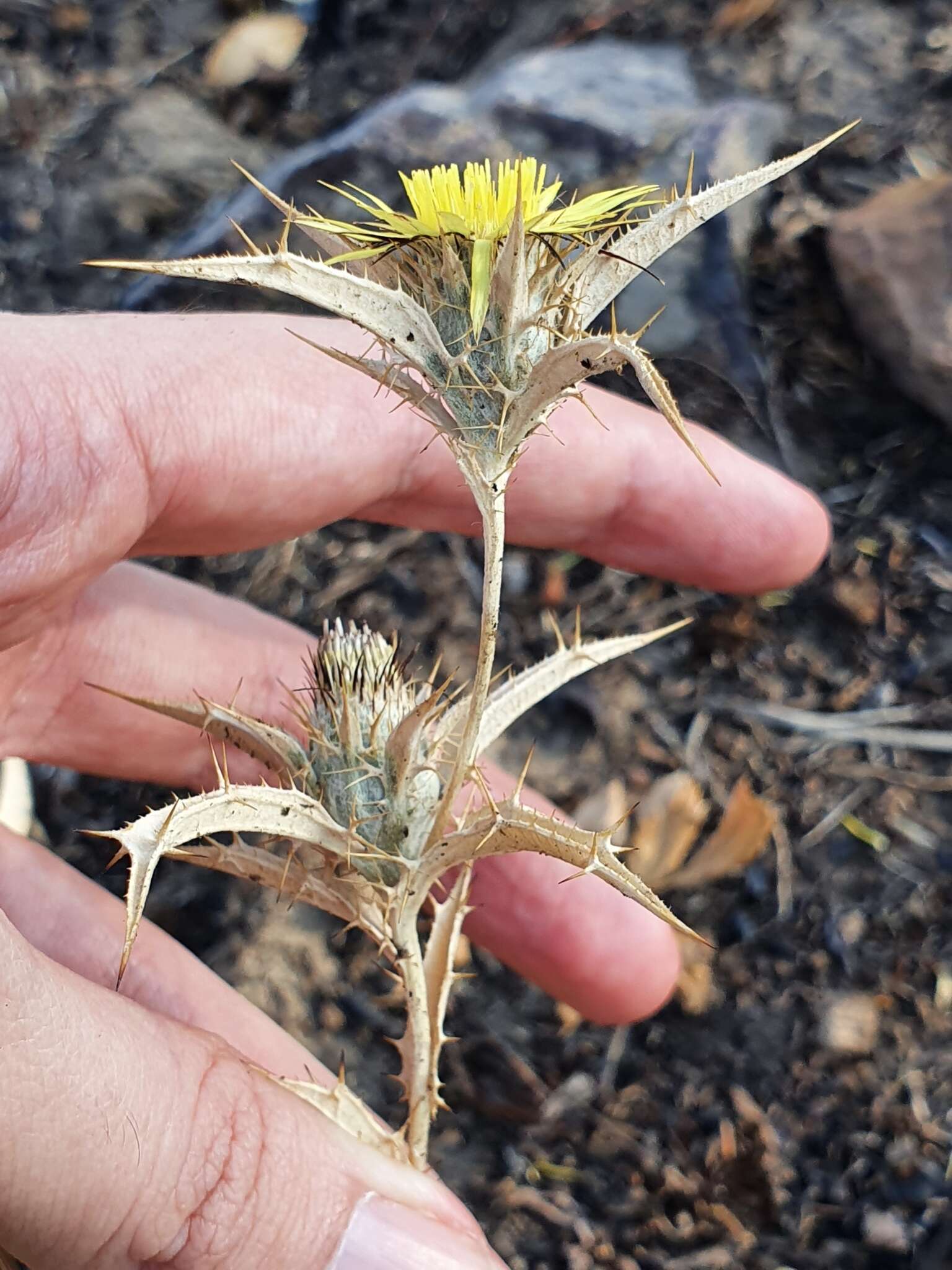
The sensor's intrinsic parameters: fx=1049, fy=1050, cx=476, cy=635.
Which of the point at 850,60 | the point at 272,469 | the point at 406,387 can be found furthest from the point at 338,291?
the point at 850,60

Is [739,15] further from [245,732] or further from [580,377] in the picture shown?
[245,732]

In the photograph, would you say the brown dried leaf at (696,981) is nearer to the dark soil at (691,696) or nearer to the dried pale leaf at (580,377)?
the dark soil at (691,696)

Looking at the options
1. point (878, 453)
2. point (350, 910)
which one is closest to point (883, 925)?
point (878, 453)

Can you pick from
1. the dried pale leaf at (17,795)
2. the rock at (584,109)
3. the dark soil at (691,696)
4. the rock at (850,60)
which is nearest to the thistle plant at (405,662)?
the dark soil at (691,696)

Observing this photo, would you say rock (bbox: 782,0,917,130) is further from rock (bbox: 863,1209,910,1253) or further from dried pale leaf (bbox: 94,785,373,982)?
rock (bbox: 863,1209,910,1253)

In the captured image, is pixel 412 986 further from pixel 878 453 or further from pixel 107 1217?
pixel 878 453
